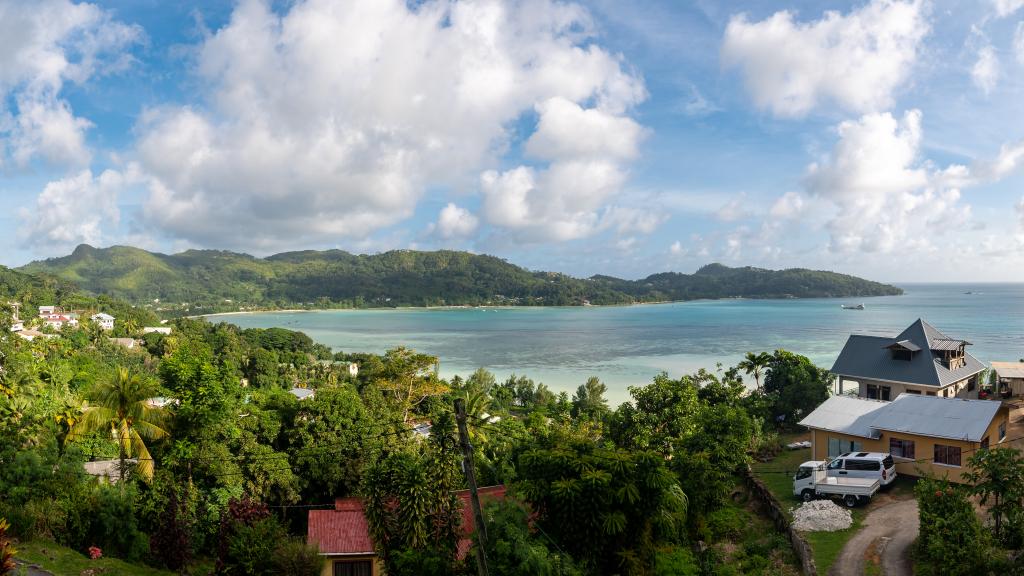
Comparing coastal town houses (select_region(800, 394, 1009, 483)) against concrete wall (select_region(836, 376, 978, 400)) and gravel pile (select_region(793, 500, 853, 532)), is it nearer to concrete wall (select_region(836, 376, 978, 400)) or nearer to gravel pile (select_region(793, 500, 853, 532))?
gravel pile (select_region(793, 500, 853, 532))

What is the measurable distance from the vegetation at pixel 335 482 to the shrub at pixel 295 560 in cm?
4

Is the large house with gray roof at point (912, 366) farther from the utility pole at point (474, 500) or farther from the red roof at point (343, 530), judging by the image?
the utility pole at point (474, 500)

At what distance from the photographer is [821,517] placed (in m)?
14.1

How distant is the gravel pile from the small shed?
61.8 ft

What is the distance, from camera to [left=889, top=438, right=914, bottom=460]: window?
16.9 metres

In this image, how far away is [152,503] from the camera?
555 inches

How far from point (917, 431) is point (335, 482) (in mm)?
17007

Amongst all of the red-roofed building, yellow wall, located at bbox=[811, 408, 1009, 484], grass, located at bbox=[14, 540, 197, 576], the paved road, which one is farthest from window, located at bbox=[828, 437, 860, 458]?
grass, located at bbox=[14, 540, 197, 576]

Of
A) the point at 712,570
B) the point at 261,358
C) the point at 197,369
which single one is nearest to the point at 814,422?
the point at 712,570

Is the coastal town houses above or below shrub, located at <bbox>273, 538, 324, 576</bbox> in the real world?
above

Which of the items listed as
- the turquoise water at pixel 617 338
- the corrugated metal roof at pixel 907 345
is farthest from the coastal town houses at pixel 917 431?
the turquoise water at pixel 617 338

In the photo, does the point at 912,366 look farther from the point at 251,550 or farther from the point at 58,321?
the point at 58,321

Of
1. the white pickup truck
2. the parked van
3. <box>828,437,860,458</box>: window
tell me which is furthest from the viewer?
<box>828,437,860,458</box>: window

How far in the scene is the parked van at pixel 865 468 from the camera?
15953mm
